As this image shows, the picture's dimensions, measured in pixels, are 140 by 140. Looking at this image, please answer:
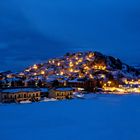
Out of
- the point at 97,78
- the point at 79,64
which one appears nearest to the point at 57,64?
the point at 79,64

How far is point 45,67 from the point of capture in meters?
119

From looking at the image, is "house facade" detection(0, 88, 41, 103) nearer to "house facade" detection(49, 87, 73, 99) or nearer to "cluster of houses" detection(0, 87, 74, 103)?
"cluster of houses" detection(0, 87, 74, 103)

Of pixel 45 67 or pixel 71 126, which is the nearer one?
pixel 71 126

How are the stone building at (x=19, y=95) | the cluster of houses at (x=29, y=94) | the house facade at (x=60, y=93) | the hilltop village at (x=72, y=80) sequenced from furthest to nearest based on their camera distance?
1. the house facade at (x=60, y=93)
2. the hilltop village at (x=72, y=80)
3. the cluster of houses at (x=29, y=94)
4. the stone building at (x=19, y=95)

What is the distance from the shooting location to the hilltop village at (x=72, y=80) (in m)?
46.3

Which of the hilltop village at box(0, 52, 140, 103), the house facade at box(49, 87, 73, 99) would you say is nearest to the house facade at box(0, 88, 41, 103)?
the hilltop village at box(0, 52, 140, 103)

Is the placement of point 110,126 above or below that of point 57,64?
below

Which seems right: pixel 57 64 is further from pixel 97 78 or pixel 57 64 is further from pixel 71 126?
pixel 71 126

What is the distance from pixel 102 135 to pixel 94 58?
9459 centimetres

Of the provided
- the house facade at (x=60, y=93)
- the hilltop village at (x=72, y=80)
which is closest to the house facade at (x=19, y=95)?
the hilltop village at (x=72, y=80)

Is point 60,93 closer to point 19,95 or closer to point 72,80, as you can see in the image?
point 19,95

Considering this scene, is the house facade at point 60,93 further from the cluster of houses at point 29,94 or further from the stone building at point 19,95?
the stone building at point 19,95

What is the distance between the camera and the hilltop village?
46281 millimetres

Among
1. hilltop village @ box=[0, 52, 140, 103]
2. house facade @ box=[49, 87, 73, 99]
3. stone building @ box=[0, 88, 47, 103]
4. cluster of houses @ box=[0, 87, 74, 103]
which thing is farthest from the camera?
house facade @ box=[49, 87, 73, 99]
